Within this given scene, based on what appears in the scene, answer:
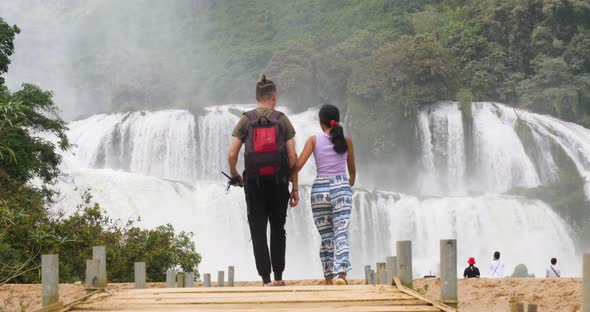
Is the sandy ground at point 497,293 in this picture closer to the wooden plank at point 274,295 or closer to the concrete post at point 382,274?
the concrete post at point 382,274

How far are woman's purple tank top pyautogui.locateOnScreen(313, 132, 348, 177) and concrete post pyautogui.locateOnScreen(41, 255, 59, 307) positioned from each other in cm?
246

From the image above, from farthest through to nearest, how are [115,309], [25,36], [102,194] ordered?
1. [25,36]
2. [102,194]
3. [115,309]

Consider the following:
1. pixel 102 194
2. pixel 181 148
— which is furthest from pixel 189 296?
pixel 181 148

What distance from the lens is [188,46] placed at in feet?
229

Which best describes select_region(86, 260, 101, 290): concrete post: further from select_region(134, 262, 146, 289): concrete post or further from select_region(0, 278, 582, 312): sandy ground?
select_region(0, 278, 582, 312): sandy ground

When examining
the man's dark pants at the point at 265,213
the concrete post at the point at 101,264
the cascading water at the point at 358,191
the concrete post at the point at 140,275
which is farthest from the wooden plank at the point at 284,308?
the cascading water at the point at 358,191

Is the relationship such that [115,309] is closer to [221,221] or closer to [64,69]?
[221,221]

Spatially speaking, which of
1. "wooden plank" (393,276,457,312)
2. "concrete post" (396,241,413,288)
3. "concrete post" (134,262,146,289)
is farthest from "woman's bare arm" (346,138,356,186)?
"concrete post" (134,262,146,289)

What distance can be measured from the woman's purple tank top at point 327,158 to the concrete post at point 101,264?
6.40 ft

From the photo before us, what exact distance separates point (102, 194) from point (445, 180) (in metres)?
16.8

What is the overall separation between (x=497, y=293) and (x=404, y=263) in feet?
24.6

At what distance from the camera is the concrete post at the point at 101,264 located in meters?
7.76

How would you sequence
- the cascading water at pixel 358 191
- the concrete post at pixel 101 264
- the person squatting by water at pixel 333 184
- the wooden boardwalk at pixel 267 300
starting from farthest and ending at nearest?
the cascading water at pixel 358 191, the person squatting by water at pixel 333 184, the concrete post at pixel 101 264, the wooden boardwalk at pixel 267 300

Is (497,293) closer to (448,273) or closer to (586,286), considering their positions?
(448,273)
